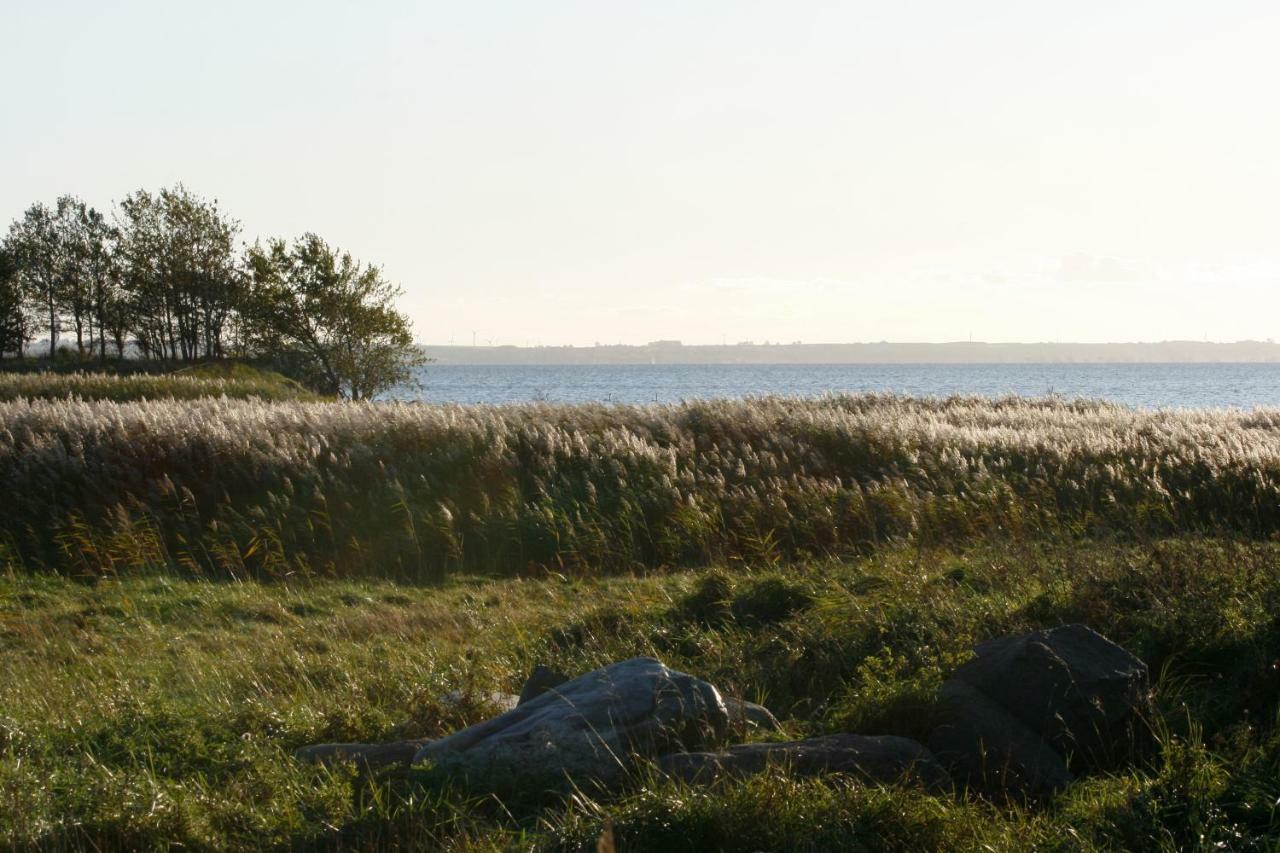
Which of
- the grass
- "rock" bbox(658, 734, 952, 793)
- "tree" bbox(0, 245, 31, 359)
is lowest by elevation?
"rock" bbox(658, 734, 952, 793)

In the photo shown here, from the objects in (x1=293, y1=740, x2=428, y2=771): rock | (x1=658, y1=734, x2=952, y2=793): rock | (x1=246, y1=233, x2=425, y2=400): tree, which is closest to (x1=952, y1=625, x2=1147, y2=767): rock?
(x1=658, y1=734, x2=952, y2=793): rock

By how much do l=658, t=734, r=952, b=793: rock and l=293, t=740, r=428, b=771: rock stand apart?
1.55 metres

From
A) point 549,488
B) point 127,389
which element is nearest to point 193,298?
point 127,389

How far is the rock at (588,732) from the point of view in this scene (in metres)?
5.93

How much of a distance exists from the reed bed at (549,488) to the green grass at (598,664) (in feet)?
4.31

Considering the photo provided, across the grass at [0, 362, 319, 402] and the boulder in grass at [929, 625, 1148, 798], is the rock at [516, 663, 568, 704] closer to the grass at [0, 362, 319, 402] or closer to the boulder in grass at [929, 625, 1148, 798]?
the boulder in grass at [929, 625, 1148, 798]

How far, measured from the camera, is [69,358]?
→ 6359 cm

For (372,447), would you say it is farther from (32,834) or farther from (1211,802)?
(1211,802)

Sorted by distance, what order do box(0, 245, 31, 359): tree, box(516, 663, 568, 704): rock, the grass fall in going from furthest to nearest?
1. box(0, 245, 31, 359): tree
2. the grass
3. box(516, 663, 568, 704): rock

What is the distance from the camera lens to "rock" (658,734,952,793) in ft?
18.7

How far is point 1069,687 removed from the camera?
20.8 ft

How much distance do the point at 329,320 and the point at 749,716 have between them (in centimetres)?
4172

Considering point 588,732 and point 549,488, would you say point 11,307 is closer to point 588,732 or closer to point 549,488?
point 549,488

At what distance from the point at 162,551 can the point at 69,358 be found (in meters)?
56.2
